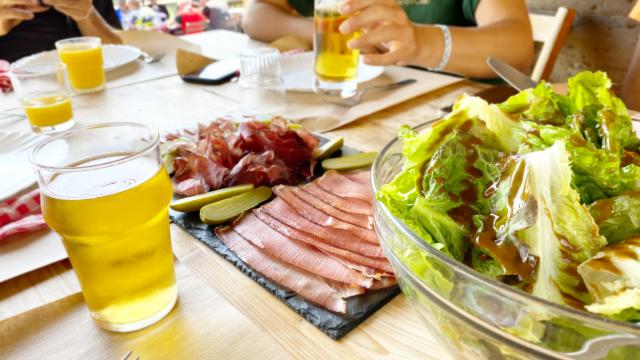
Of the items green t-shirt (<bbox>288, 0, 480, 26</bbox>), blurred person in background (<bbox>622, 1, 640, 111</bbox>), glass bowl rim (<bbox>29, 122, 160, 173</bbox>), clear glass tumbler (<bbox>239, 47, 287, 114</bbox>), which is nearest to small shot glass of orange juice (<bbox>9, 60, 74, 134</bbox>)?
clear glass tumbler (<bbox>239, 47, 287, 114</bbox>)

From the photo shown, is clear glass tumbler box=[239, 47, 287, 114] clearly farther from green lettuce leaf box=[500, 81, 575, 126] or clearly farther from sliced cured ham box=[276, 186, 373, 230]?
green lettuce leaf box=[500, 81, 575, 126]

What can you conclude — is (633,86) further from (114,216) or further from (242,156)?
(114,216)

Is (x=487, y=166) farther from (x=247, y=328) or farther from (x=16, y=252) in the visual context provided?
(x=16, y=252)

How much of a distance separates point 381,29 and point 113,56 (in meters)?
1.02

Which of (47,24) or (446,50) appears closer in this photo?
(446,50)

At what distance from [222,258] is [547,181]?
18.6 inches

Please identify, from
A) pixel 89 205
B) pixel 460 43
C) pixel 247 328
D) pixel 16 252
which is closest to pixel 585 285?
pixel 247 328

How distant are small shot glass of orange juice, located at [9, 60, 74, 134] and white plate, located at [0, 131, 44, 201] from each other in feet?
0.37

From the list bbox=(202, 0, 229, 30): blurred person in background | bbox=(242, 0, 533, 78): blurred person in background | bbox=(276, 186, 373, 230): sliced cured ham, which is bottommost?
bbox=(202, 0, 229, 30): blurred person in background

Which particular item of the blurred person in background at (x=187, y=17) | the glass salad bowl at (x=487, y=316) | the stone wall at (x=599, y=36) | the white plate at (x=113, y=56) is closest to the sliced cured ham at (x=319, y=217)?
the glass salad bowl at (x=487, y=316)

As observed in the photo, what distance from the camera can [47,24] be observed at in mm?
2387

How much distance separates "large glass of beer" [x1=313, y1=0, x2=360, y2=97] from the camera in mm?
1283

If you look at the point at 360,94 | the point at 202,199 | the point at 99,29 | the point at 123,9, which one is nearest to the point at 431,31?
the point at 360,94

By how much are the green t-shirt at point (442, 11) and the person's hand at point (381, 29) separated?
655mm
